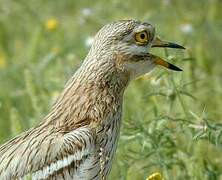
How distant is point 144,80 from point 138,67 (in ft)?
7.41

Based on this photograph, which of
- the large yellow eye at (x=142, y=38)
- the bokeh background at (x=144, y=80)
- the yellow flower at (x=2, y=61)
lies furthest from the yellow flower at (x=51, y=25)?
the large yellow eye at (x=142, y=38)

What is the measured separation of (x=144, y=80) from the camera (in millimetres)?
8406

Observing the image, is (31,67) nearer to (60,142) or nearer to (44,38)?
(44,38)

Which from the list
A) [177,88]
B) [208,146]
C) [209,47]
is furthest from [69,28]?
[177,88]

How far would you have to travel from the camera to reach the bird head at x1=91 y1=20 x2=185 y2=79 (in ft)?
20.1

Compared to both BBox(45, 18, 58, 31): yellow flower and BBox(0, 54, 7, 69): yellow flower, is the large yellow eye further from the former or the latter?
BBox(45, 18, 58, 31): yellow flower

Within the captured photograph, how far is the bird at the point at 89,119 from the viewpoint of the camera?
18.4 feet

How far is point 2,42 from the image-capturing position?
36.3 feet

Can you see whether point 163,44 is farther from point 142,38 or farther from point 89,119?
point 89,119

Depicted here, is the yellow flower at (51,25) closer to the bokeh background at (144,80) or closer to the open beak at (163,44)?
the bokeh background at (144,80)

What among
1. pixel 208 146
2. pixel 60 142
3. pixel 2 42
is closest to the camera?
pixel 60 142

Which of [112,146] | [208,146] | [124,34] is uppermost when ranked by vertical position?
[124,34]

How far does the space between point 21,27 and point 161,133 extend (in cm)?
596

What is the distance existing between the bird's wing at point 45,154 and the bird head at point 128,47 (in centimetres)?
61
